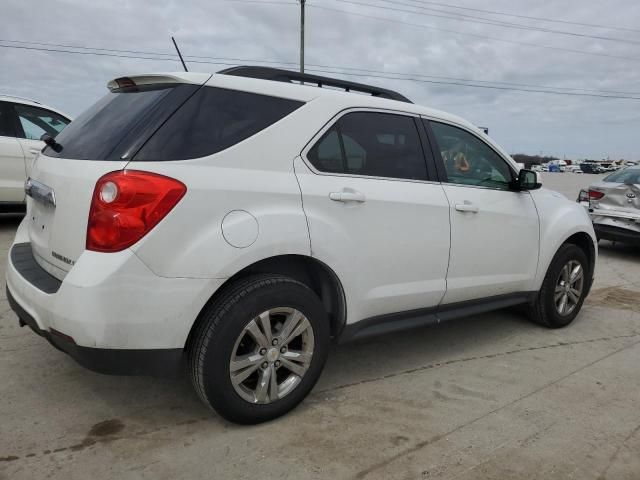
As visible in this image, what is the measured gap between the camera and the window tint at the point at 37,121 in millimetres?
7195

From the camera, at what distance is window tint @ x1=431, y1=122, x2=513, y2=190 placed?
11.9 feet

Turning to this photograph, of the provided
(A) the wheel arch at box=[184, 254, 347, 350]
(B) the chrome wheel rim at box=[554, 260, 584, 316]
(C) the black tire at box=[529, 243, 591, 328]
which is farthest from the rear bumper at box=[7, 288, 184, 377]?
(B) the chrome wheel rim at box=[554, 260, 584, 316]

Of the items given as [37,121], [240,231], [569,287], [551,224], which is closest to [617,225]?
[569,287]

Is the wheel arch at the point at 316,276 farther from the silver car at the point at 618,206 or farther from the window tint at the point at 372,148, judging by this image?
the silver car at the point at 618,206

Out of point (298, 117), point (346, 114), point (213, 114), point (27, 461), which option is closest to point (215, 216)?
point (213, 114)

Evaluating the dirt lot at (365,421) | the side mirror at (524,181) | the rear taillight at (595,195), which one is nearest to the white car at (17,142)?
the dirt lot at (365,421)

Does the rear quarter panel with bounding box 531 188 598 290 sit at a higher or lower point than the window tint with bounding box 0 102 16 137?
lower

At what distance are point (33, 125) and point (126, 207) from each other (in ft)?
19.9

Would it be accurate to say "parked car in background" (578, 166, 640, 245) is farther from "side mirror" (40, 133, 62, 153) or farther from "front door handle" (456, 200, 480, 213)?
"side mirror" (40, 133, 62, 153)

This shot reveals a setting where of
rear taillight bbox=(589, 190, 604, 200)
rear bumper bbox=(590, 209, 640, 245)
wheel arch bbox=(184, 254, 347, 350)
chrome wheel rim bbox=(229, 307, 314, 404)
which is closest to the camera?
chrome wheel rim bbox=(229, 307, 314, 404)

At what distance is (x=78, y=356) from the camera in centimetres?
233

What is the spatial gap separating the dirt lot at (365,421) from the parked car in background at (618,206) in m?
4.50

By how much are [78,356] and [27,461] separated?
0.51 m

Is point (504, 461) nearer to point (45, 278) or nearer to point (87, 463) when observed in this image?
point (87, 463)
